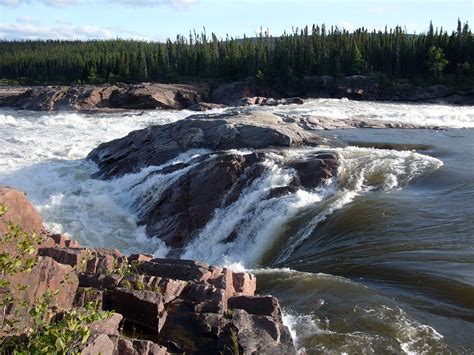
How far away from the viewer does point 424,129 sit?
104ft

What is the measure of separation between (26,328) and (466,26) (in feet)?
265

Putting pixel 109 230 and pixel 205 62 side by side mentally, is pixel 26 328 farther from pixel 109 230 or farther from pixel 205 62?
pixel 205 62

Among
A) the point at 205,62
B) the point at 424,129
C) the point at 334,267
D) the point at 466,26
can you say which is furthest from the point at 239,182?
the point at 205,62

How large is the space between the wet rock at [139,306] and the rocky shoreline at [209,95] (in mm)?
49161

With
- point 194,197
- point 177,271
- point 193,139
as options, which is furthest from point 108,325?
point 193,139

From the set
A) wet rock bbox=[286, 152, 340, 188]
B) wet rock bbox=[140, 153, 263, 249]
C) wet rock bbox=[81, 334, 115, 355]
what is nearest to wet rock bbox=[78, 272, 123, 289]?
wet rock bbox=[81, 334, 115, 355]

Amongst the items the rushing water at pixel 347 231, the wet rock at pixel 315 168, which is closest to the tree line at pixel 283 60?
the rushing water at pixel 347 231

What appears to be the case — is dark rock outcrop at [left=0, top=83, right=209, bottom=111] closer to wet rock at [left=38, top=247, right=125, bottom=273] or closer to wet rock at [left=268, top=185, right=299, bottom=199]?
wet rock at [left=268, top=185, right=299, bottom=199]

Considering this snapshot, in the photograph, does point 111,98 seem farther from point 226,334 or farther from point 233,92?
point 226,334

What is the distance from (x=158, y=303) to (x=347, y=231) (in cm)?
777

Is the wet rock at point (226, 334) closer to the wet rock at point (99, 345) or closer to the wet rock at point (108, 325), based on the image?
the wet rock at point (108, 325)

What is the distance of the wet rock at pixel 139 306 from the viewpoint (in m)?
7.43

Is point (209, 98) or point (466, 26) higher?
point (466, 26)

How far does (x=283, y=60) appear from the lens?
81.8 meters
